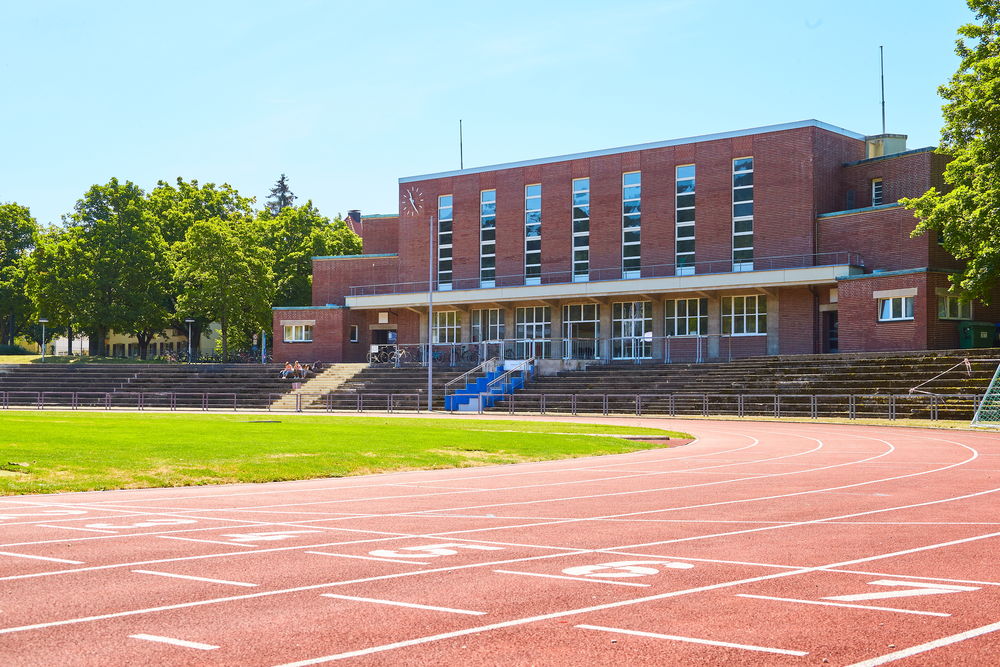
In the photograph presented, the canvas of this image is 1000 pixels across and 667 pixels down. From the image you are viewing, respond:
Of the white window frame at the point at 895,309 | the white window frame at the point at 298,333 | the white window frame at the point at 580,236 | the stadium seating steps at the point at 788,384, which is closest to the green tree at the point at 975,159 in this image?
the stadium seating steps at the point at 788,384

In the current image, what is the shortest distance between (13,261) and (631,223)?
→ 233 ft

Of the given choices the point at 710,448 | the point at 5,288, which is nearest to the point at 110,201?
the point at 5,288

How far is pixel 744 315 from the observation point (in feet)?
214

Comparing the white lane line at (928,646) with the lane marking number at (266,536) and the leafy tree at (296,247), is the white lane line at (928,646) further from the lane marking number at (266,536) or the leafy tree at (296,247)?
the leafy tree at (296,247)

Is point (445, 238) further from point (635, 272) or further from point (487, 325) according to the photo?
point (635, 272)

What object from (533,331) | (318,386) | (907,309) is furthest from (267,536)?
(533,331)

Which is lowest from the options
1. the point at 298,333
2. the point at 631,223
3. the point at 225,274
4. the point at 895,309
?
the point at 298,333

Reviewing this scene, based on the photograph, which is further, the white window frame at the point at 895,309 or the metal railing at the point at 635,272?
the metal railing at the point at 635,272

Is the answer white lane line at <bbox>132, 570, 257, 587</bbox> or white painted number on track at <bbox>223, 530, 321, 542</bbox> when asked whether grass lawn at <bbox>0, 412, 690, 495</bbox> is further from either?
white lane line at <bbox>132, 570, 257, 587</bbox>

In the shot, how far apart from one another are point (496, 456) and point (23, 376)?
57169 millimetres

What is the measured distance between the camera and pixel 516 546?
11391 mm

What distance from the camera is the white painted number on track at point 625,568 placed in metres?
9.59

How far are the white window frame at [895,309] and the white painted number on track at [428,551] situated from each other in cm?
4890

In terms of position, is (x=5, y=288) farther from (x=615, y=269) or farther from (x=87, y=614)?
(x=87, y=614)
